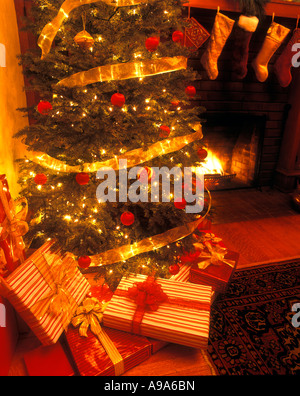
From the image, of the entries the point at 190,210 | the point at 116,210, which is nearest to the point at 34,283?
the point at 116,210

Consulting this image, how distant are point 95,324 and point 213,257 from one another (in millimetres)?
855

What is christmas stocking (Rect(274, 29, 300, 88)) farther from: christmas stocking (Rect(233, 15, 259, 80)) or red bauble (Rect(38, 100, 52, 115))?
red bauble (Rect(38, 100, 52, 115))

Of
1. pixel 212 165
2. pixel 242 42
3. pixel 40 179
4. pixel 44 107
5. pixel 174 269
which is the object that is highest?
pixel 242 42

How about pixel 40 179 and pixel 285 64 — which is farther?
pixel 285 64

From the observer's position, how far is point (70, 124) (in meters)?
1.37

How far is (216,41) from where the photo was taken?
8.47ft

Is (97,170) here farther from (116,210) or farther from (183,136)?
(183,136)

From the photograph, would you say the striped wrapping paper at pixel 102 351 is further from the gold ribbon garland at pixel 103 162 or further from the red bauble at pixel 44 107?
the red bauble at pixel 44 107

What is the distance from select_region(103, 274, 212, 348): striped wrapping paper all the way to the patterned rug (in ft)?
0.78

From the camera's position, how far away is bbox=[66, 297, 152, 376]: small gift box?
1.23m

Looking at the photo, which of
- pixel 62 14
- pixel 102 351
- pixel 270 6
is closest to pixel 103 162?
pixel 62 14

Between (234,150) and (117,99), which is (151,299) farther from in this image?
(234,150)

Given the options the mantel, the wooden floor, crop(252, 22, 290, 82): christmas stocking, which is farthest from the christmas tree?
crop(252, 22, 290, 82): christmas stocking

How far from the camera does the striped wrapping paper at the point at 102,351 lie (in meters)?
Answer: 1.22
